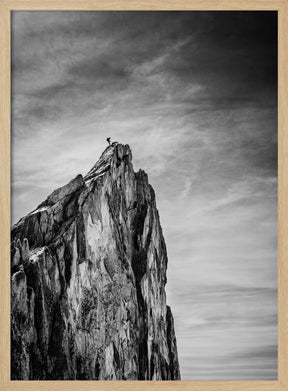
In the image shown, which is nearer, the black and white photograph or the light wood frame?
the light wood frame

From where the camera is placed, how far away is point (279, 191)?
16.8 feet

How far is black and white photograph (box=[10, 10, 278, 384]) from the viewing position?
5184 mm

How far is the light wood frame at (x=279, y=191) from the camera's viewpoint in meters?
4.96

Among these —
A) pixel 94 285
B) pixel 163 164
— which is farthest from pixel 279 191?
pixel 94 285

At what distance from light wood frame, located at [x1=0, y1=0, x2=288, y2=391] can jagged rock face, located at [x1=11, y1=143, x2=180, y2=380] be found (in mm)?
105

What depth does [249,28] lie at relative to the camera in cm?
522

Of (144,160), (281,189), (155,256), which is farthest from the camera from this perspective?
(155,256)

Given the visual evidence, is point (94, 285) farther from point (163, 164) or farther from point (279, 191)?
point (279, 191)

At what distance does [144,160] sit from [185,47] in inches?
39.5

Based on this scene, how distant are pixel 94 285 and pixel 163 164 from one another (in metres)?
1.23

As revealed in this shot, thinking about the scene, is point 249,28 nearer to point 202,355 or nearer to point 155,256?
point 155,256

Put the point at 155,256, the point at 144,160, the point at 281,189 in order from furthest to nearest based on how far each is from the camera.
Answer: the point at 155,256
the point at 144,160
the point at 281,189

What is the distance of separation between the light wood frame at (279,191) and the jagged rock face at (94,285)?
105 millimetres

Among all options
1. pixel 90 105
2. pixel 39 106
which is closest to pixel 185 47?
pixel 90 105
